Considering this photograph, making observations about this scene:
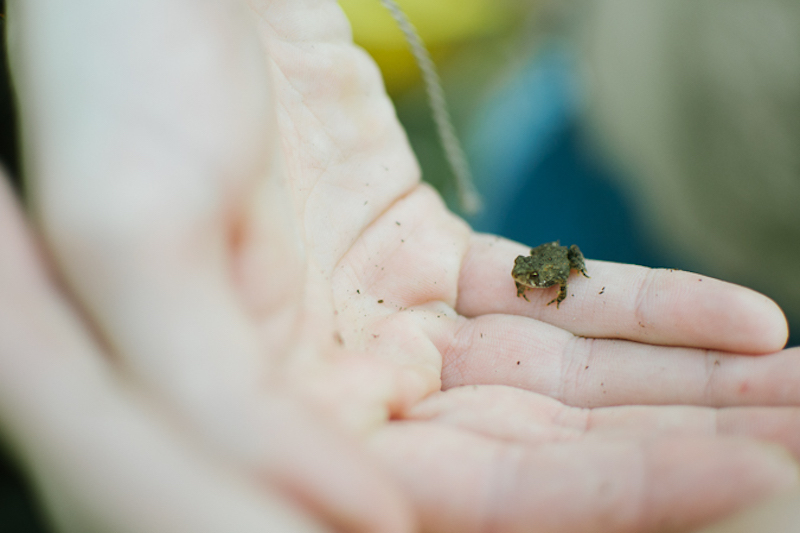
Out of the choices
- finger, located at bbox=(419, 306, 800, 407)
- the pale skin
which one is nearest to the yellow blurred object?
the pale skin

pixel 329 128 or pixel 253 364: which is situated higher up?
pixel 329 128

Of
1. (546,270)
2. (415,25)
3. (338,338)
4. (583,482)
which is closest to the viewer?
(583,482)

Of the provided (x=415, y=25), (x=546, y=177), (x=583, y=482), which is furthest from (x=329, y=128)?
(x=546, y=177)

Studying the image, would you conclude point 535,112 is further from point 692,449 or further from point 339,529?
point 339,529

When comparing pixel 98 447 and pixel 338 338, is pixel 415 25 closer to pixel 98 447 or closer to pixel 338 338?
pixel 338 338

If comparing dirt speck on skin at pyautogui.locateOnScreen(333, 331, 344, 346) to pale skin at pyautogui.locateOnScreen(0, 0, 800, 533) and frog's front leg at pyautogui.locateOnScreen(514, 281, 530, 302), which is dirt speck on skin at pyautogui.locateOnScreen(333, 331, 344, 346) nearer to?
A: pale skin at pyautogui.locateOnScreen(0, 0, 800, 533)

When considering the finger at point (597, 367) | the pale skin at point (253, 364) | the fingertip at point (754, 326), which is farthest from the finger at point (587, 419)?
the fingertip at point (754, 326)
